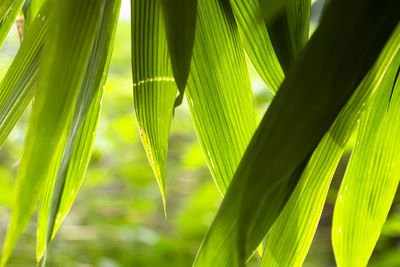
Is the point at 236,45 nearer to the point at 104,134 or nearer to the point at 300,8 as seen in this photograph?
the point at 300,8

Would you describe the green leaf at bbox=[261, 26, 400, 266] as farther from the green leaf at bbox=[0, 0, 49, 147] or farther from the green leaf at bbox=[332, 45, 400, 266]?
the green leaf at bbox=[0, 0, 49, 147]

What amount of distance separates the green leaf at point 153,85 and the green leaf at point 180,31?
6cm

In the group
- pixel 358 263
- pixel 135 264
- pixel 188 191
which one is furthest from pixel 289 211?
pixel 188 191

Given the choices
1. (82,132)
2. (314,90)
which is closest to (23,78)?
(82,132)

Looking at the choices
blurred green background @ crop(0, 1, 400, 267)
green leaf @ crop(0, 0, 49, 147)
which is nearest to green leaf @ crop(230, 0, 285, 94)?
green leaf @ crop(0, 0, 49, 147)

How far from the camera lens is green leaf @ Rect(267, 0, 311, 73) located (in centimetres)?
30

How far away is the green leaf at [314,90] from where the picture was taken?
190 mm

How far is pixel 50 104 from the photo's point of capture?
206mm

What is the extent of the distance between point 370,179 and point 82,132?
19cm

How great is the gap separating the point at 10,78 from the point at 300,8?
172 millimetres

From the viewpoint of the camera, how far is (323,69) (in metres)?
0.19

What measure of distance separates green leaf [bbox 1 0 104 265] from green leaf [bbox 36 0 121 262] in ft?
0.17

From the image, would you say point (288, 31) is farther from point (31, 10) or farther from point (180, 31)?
point (31, 10)

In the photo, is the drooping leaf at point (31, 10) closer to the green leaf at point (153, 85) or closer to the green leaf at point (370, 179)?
the green leaf at point (153, 85)
